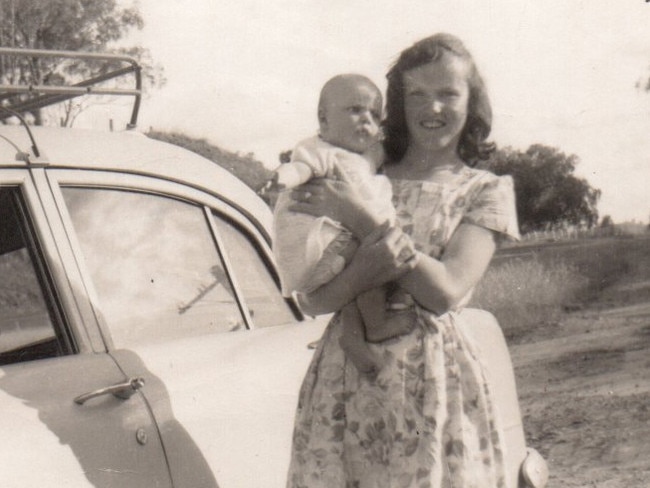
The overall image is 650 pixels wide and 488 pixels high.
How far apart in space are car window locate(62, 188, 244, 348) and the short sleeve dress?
0.63m

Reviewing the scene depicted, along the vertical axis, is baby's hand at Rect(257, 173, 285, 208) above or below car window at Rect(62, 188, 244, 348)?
above

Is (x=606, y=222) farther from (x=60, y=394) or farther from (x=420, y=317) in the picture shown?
(x=60, y=394)

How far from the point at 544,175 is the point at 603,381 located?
3.64m

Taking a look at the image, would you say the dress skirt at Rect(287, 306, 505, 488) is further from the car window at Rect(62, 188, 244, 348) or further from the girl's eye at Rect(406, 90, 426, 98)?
the car window at Rect(62, 188, 244, 348)

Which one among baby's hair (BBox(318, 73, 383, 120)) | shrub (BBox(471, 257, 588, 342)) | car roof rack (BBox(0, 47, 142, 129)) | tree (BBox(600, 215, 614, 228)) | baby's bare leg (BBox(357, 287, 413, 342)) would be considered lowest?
shrub (BBox(471, 257, 588, 342))

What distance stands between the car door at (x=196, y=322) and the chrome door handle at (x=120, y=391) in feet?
0.16

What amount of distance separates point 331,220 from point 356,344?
0.27 m

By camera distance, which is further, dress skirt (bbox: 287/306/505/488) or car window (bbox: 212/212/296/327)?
car window (bbox: 212/212/296/327)

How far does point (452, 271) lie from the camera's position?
2246mm

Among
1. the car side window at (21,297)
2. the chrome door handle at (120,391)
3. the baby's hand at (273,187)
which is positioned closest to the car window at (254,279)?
the car side window at (21,297)

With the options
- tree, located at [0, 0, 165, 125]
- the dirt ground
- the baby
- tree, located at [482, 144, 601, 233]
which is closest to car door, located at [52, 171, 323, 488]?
the baby

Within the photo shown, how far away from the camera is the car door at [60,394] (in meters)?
2.23

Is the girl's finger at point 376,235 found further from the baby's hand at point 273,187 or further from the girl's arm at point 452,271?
the baby's hand at point 273,187

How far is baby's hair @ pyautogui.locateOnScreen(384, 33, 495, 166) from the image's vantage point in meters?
2.39
